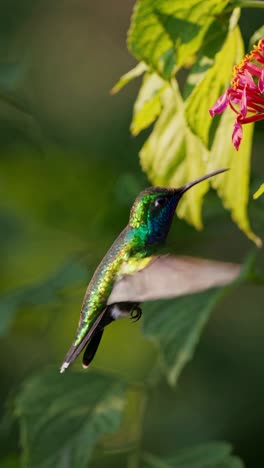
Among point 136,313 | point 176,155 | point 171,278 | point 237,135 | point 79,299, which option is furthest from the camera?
point 79,299

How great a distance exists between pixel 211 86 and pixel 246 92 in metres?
0.17

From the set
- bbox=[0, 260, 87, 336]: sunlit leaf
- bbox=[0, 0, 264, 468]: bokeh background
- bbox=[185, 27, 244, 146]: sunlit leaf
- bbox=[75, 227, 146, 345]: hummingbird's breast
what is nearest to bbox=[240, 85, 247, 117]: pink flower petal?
bbox=[185, 27, 244, 146]: sunlit leaf

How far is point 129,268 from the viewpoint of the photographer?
1941 mm

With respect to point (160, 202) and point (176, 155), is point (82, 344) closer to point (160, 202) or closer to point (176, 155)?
point (160, 202)

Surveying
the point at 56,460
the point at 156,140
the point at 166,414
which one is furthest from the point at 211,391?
the point at 156,140

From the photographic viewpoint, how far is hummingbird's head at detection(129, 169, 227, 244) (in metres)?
1.90

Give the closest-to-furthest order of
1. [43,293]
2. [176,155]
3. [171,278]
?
[171,278], [176,155], [43,293]

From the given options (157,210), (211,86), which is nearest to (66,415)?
(157,210)

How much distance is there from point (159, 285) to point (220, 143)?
0.36 meters

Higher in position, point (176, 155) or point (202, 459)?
point (176, 155)

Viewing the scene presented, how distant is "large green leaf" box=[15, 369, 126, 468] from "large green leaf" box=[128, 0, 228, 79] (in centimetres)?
98

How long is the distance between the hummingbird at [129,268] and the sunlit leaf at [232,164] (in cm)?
13

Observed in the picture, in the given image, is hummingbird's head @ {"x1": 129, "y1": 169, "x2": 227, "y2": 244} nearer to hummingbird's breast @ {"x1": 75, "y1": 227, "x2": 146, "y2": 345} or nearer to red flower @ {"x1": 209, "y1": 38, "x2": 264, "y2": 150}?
hummingbird's breast @ {"x1": 75, "y1": 227, "x2": 146, "y2": 345}

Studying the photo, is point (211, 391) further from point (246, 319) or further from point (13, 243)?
point (13, 243)
